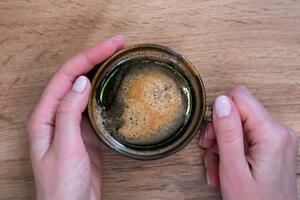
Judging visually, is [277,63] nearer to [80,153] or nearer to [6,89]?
[80,153]

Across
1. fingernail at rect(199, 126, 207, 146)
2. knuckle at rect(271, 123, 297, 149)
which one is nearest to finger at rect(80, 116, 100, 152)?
fingernail at rect(199, 126, 207, 146)

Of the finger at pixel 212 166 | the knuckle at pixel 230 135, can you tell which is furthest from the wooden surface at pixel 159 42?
the knuckle at pixel 230 135

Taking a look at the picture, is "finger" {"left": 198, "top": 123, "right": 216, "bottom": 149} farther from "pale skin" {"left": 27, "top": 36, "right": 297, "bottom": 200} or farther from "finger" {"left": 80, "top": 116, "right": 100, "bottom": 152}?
"finger" {"left": 80, "top": 116, "right": 100, "bottom": 152}

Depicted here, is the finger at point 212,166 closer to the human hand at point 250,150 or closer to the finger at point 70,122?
the human hand at point 250,150

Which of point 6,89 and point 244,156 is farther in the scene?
point 6,89

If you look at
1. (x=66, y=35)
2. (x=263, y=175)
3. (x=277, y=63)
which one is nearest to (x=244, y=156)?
(x=263, y=175)

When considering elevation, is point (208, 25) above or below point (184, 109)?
above
